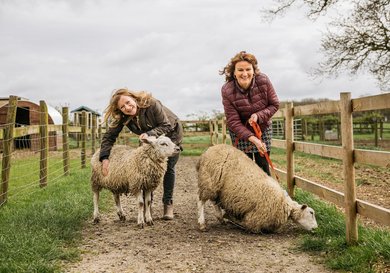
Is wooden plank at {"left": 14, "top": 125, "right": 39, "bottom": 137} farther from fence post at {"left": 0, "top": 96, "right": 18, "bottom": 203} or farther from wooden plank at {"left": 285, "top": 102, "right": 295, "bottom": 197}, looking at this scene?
wooden plank at {"left": 285, "top": 102, "right": 295, "bottom": 197}

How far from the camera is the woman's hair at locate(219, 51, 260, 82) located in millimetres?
5570

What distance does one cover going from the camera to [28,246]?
4.34 meters

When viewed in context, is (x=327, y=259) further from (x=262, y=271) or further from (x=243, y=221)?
(x=243, y=221)

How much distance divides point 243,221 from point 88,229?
78.4 inches

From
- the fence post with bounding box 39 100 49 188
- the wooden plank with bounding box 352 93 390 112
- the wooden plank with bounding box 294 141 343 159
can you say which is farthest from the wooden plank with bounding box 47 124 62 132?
the wooden plank with bounding box 352 93 390 112

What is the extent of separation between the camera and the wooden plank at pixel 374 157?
3.94m

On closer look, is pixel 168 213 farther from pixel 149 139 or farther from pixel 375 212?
pixel 375 212

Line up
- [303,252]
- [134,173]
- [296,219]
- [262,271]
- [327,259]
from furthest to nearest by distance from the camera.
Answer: [134,173], [296,219], [303,252], [327,259], [262,271]

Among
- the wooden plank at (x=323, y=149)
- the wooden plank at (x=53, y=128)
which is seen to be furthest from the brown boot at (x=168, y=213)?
the wooden plank at (x=53, y=128)

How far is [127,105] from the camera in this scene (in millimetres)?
5672

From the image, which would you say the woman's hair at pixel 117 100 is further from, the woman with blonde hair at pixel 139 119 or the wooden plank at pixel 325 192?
the wooden plank at pixel 325 192

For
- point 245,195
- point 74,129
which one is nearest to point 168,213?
point 245,195

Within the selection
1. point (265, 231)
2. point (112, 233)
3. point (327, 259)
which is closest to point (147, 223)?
point (112, 233)

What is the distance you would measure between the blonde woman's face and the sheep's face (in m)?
2.48
